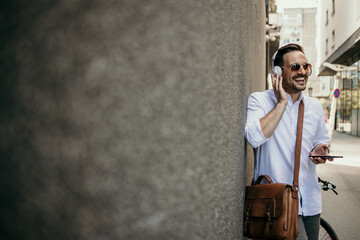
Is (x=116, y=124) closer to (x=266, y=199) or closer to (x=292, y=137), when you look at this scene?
(x=266, y=199)

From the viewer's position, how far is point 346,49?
16.0m

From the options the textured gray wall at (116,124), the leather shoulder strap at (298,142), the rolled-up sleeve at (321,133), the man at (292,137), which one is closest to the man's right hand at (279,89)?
the man at (292,137)

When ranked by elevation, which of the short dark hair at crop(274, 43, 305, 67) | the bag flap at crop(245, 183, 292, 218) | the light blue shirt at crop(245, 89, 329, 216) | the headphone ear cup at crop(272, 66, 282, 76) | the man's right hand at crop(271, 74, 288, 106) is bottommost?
the bag flap at crop(245, 183, 292, 218)

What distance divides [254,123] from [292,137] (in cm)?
32

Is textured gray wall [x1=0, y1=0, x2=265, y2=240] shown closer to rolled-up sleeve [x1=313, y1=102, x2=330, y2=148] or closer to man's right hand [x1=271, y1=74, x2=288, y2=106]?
man's right hand [x1=271, y1=74, x2=288, y2=106]

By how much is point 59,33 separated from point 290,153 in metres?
Answer: 1.50

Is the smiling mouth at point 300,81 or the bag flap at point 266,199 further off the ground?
the smiling mouth at point 300,81

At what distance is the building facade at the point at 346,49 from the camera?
48.8ft

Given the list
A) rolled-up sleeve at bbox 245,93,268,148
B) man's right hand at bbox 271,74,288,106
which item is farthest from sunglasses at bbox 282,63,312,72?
rolled-up sleeve at bbox 245,93,268,148

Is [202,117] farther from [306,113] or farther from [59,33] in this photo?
[306,113]

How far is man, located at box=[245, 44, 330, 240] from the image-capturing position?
6.34 ft

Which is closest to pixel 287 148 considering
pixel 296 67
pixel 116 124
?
pixel 296 67

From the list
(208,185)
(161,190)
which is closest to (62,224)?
(161,190)

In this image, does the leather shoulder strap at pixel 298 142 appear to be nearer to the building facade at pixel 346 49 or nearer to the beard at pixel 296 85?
the beard at pixel 296 85
